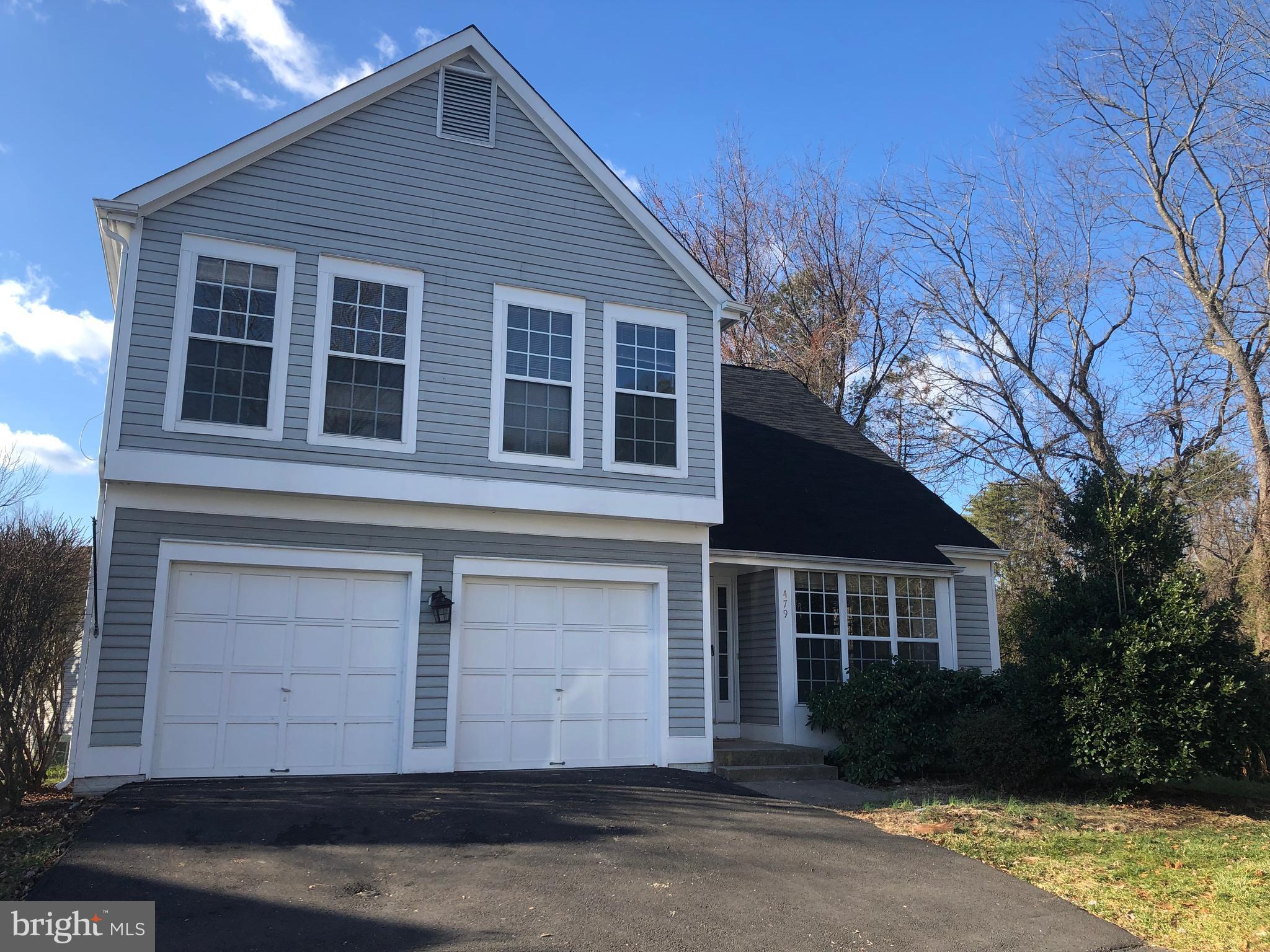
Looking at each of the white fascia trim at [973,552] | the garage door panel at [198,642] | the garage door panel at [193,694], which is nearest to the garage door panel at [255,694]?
the garage door panel at [193,694]

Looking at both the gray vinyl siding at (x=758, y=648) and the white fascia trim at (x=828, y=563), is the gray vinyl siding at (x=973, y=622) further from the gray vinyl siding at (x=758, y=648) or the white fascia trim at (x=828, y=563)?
the gray vinyl siding at (x=758, y=648)

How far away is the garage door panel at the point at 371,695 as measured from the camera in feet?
33.4

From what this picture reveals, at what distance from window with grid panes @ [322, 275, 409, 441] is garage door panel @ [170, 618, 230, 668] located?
7.75 feet

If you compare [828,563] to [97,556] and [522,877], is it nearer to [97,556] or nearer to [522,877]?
[522,877]

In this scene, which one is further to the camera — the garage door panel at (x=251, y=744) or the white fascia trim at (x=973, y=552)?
the white fascia trim at (x=973, y=552)

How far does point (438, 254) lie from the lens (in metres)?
11.2

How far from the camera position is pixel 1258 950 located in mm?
6207

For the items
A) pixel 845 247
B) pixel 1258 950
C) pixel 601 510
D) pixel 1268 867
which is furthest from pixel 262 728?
pixel 845 247

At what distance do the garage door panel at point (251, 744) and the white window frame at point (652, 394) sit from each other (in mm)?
4713

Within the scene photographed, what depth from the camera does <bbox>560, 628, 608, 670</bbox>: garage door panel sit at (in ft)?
37.0

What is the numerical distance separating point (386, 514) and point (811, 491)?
24.4ft

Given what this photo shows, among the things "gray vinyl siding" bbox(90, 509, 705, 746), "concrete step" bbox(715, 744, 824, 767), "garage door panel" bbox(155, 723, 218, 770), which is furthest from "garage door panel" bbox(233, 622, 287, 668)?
"concrete step" bbox(715, 744, 824, 767)

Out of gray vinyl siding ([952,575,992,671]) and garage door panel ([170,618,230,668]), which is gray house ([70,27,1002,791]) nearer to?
garage door panel ([170,618,230,668])

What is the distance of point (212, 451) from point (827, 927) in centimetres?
739
